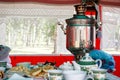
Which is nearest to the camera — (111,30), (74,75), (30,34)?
(74,75)

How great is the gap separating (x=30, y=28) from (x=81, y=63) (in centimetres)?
318

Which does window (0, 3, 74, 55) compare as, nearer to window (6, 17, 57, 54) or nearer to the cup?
window (6, 17, 57, 54)

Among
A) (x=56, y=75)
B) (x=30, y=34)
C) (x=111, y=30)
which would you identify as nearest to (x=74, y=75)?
(x=56, y=75)

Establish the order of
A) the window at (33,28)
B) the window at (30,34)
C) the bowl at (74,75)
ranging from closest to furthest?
the bowl at (74,75), the window at (33,28), the window at (30,34)

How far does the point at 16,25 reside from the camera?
189 inches

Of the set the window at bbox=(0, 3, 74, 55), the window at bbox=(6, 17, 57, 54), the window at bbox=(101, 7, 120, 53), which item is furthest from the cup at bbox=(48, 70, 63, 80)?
the window at bbox=(101, 7, 120, 53)

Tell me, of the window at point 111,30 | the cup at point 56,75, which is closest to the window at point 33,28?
the window at point 111,30

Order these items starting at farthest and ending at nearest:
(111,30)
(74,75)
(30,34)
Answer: (111,30) < (30,34) < (74,75)

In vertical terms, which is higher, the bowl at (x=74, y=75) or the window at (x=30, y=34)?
the bowl at (x=74, y=75)

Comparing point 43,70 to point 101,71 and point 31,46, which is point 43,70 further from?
point 31,46

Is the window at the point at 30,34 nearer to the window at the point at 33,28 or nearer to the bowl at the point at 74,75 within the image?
the window at the point at 33,28

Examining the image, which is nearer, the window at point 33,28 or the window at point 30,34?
the window at point 33,28

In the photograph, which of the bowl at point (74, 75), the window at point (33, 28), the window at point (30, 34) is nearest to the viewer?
the bowl at point (74, 75)

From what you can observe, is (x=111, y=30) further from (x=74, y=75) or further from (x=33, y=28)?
(x=74, y=75)
